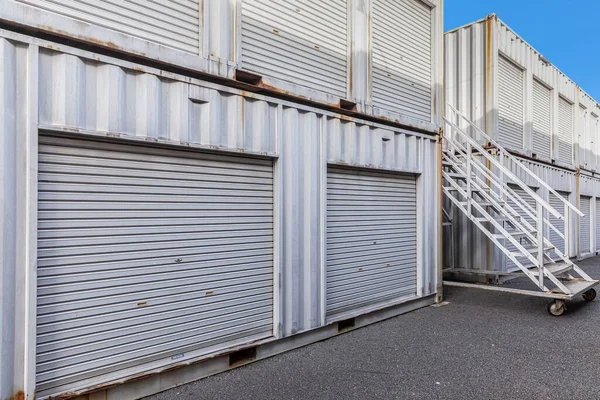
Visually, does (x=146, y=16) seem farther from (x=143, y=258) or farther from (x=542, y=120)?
(x=542, y=120)

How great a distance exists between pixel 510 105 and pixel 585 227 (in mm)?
6859

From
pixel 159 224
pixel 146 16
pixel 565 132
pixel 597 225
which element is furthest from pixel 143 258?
pixel 597 225

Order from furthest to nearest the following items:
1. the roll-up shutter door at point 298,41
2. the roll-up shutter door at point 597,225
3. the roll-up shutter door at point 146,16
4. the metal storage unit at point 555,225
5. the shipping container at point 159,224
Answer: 1. the roll-up shutter door at point 597,225
2. the metal storage unit at point 555,225
3. the roll-up shutter door at point 298,41
4. the roll-up shutter door at point 146,16
5. the shipping container at point 159,224

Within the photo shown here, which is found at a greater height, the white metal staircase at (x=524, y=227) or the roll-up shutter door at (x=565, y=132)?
the roll-up shutter door at (x=565, y=132)

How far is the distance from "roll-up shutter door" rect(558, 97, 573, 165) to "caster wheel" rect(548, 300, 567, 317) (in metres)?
7.76

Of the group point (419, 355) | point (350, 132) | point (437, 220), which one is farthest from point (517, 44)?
→ point (419, 355)

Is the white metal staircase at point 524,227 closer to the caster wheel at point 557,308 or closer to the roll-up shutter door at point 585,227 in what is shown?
the caster wheel at point 557,308

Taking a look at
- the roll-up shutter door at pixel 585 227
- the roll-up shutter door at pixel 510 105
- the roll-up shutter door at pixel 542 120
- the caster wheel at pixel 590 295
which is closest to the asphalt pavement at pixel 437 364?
the caster wheel at pixel 590 295

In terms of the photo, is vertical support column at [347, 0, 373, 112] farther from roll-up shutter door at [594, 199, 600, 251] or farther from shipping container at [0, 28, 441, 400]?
roll-up shutter door at [594, 199, 600, 251]

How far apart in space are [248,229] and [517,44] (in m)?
9.10

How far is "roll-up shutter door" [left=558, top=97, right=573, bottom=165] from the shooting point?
39.4 feet

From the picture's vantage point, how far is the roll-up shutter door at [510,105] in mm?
9133

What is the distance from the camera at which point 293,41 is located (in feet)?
15.3

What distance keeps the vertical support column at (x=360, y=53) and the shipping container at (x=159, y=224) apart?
51 centimetres
